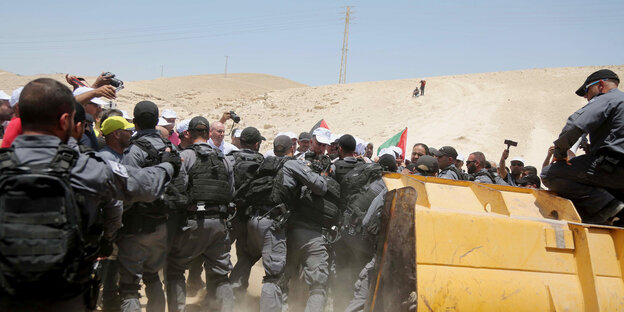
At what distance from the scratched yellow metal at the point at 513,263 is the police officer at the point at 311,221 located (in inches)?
79.5

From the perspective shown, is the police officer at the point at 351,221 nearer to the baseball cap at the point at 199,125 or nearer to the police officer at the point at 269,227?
the police officer at the point at 269,227

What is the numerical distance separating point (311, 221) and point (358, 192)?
2.27ft

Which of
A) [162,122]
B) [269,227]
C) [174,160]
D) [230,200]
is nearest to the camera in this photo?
[174,160]

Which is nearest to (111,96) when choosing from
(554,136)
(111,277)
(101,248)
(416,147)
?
(101,248)

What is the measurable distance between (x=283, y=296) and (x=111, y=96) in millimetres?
3326

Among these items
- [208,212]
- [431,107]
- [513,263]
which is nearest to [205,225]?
[208,212]

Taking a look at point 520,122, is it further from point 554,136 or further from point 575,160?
point 575,160

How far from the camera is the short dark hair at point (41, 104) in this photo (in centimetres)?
263

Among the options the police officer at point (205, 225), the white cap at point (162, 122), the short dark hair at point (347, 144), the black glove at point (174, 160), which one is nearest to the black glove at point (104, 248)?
the black glove at point (174, 160)

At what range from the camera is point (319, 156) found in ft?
20.9

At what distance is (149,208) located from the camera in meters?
4.46

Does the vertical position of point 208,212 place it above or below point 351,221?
above

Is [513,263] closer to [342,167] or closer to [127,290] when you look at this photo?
[342,167]

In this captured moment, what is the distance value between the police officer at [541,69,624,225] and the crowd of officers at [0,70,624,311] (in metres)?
0.01
